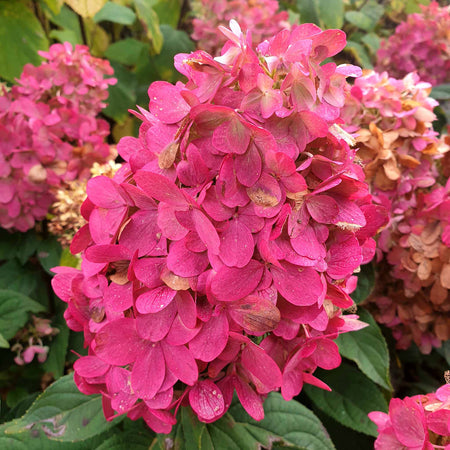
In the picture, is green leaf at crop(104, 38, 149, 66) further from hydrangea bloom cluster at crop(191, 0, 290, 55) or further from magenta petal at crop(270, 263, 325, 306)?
magenta petal at crop(270, 263, 325, 306)

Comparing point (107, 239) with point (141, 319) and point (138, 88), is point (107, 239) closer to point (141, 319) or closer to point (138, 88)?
point (141, 319)

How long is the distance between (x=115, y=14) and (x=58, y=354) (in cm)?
106

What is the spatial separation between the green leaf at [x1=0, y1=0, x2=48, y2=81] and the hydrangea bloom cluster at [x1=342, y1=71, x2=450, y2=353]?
3.04 ft

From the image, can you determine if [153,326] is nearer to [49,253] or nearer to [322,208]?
[322,208]

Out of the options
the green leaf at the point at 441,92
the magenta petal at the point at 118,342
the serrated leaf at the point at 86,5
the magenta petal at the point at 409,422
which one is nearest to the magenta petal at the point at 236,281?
the magenta petal at the point at 118,342

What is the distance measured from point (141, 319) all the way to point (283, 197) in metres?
0.19

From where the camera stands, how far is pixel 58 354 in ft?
3.33

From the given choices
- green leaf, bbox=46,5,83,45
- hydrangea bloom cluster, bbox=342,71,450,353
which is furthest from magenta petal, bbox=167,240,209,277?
green leaf, bbox=46,5,83,45

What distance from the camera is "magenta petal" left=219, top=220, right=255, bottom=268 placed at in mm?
428

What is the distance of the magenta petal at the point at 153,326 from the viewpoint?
45 cm

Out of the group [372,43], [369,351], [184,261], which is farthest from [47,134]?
[372,43]

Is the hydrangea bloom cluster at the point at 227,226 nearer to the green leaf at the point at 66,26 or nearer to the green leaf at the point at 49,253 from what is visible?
the green leaf at the point at 49,253

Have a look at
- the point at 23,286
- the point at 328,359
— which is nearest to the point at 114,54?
the point at 23,286

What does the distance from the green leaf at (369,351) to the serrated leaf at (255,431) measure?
0.21 meters
